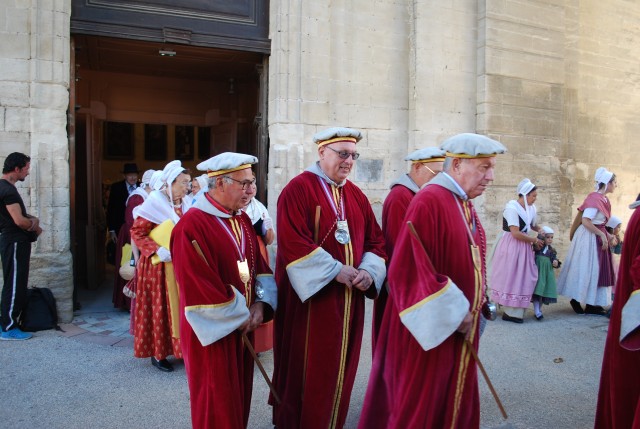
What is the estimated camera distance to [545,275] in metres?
7.04

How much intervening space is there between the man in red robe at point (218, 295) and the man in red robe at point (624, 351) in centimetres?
199

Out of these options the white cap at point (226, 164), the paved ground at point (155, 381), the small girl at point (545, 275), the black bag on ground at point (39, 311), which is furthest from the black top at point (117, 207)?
the white cap at point (226, 164)

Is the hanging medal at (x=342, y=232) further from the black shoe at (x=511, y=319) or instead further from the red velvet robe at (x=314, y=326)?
the black shoe at (x=511, y=319)

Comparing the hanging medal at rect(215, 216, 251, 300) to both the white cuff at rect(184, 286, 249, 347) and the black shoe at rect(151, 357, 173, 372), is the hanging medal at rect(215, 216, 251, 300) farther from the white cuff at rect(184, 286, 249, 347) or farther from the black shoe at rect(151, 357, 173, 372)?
the black shoe at rect(151, 357, 173, 372)

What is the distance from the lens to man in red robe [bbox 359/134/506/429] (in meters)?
2.70

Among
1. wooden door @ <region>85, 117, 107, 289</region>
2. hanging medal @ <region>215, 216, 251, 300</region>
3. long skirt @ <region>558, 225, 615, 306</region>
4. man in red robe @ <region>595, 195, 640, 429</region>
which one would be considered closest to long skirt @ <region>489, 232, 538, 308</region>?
long skirt @ <region>558, 225, 615, 306</region>

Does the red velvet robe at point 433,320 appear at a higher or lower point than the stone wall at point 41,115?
lower

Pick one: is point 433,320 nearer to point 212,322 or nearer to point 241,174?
point 212,322

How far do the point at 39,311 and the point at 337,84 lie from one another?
462cm

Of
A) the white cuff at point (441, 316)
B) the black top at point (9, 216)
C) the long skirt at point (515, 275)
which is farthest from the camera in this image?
the long skirt at point (515, 275)

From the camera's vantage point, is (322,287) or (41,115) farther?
(41,115)

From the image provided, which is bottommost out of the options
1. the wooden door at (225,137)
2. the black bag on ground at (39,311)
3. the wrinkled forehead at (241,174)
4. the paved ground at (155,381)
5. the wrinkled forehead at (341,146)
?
the paved ground at (155,381)

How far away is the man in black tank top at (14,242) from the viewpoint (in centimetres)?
559

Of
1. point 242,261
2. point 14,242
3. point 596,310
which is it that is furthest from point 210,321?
point 596,310
